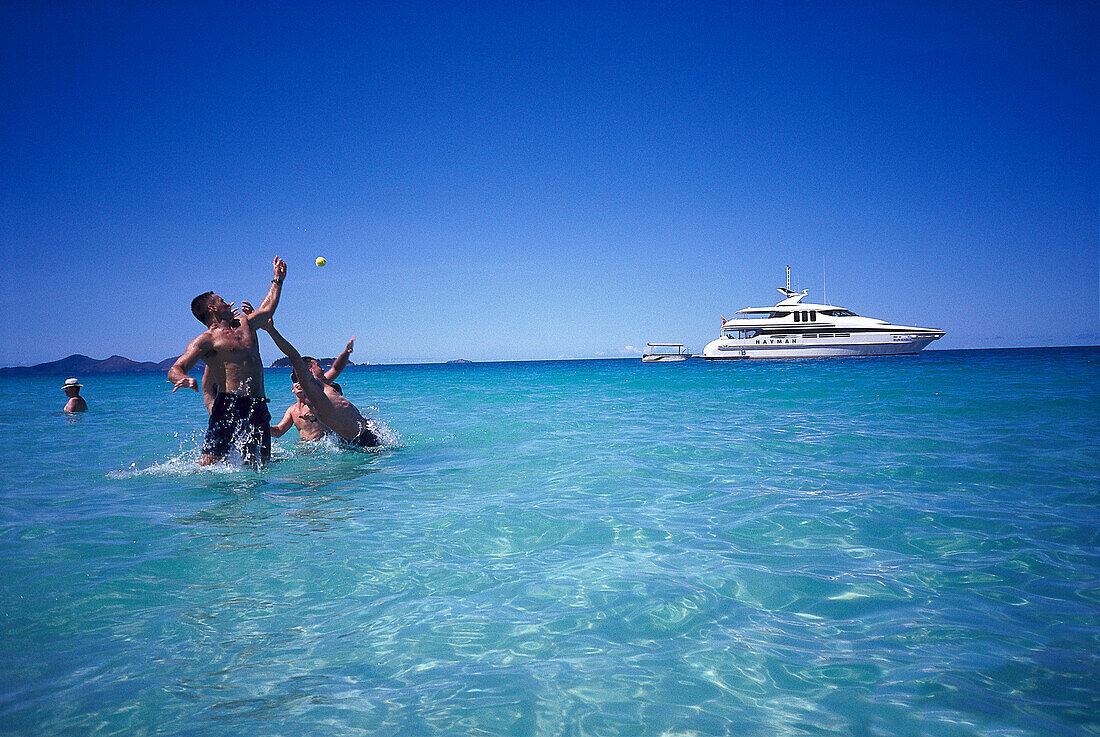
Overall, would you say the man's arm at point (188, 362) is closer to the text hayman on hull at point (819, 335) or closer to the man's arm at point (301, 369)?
the man's arm at point (301, 369)

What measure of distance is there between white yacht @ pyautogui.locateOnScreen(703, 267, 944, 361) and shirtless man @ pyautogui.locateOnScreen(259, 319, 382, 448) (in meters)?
51.4

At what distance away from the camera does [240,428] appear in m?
6.56

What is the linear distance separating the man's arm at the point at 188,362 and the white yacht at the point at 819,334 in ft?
176

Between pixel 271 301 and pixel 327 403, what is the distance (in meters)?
1.53

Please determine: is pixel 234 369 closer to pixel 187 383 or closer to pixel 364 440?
pixel 187 383

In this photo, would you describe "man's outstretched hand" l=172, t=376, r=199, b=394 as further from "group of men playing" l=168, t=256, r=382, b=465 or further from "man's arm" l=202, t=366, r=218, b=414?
"man's arm" l=202, t=366, r=218, b=414

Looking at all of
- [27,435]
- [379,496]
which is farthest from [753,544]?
[27,435]

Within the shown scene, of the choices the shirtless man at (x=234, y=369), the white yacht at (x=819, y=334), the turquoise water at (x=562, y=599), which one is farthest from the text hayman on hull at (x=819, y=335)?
the shirtless man at (x=234, y=369)

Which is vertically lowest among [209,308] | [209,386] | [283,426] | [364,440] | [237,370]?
[364,440]

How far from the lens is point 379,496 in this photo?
5605mm

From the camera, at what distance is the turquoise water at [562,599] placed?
7.38ft

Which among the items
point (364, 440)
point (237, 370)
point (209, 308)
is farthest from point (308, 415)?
point (209, 308)

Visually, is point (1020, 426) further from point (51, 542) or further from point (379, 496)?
point (51, 542)

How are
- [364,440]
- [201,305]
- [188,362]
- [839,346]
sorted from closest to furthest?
1. [188,362]
2. [201,305]
3. [364,440]
4. [839,346]
